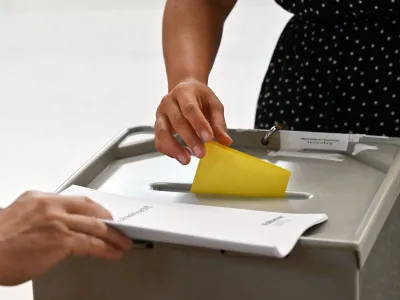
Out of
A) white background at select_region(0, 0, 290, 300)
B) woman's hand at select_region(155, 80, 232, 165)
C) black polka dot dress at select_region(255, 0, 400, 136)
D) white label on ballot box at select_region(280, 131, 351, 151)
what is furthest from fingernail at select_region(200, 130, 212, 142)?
white background at select_region(0, 0, 290, 300)

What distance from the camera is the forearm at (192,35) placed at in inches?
37.3

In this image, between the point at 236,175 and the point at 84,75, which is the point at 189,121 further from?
the point at 84,75

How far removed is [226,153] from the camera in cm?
73

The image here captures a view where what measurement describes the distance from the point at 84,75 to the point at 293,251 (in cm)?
288

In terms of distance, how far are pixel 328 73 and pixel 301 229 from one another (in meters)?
0.41

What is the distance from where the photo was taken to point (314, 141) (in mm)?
850

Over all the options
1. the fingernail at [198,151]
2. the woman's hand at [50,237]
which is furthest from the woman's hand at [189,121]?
the woman's hand at [50,237]

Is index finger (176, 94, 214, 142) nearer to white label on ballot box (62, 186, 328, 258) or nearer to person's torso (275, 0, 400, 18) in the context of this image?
white label on ballot box (62, 186, 328, 258)

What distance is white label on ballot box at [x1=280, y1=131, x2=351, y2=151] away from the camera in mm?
844

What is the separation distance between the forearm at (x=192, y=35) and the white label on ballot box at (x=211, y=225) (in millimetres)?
283

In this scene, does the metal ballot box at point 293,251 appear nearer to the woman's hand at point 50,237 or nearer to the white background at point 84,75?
the woman's hand at point 50,237

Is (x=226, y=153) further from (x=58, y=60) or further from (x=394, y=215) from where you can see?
(x=58, y=60)

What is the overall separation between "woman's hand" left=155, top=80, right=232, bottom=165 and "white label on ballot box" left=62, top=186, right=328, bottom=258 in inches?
3.9

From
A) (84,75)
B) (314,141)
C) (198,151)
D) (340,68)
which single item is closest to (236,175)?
(198,151)
